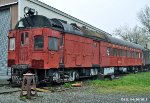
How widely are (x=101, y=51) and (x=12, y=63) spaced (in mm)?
8354

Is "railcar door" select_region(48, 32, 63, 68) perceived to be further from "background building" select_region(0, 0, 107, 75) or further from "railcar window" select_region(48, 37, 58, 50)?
"background building" select_region(0, 0, 107, 75)

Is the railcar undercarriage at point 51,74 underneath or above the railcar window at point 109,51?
underneath

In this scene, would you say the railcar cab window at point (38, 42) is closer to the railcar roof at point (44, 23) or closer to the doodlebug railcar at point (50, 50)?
the doodlebug railcar at point (50, 50)

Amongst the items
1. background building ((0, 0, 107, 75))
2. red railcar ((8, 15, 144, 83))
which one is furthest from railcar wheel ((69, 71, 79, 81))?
background building ((0, 0, 107, 75))

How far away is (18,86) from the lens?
15.1 meters

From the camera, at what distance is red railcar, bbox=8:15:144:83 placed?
48.8 feet

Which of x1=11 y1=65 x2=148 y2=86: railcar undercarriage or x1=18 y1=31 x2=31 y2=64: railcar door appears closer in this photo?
x1=11 y1=65 x2=148 y2=86: railcar undercarriage

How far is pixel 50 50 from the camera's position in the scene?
15016 millimetres

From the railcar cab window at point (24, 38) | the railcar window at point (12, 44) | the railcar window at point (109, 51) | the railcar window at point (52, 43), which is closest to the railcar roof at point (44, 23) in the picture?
the railcar cab window at point (24, 38)

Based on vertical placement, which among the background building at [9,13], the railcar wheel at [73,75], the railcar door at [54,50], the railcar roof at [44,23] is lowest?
the railcar wheel at [73,75]

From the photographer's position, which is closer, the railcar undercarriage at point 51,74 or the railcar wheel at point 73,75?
the railcar undercarriage at point 51,74

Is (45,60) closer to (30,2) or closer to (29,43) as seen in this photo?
(29,43)

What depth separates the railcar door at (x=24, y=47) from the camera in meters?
15.3

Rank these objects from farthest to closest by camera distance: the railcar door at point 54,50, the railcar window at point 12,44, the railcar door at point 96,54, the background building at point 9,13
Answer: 1. the background building at point 9,13
2. the railcar door at point 96,54
3. the railcar window at point 12,44
4. the railcar door at point 54,50
